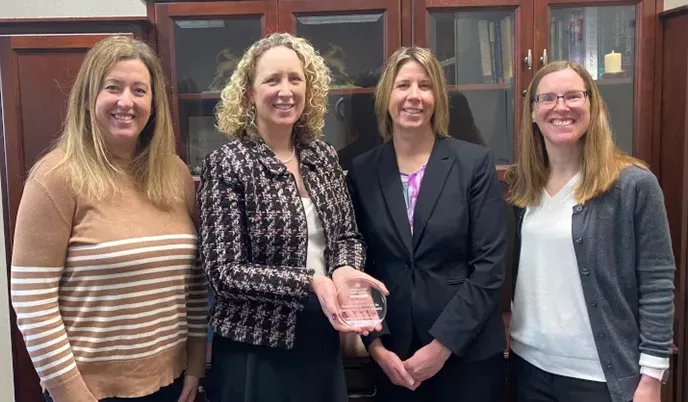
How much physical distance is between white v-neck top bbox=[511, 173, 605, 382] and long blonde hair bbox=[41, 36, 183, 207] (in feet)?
2.91

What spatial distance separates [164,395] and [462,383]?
72 cm

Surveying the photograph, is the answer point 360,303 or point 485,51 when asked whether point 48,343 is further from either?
point 485,51

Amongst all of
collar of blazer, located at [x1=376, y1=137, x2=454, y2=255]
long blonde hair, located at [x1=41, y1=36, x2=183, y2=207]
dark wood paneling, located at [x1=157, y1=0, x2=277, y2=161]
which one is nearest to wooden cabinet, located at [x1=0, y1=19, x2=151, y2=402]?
dark wood paneling, located at [x1=157, y1=0, x2=277, y2=161]

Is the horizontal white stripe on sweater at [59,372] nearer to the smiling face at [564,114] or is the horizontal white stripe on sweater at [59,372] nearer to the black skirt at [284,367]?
the black skirt at [284,367]

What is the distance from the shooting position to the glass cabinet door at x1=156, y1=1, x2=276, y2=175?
1.76 meters

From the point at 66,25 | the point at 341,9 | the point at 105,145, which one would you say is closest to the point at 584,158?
the point at 341,9

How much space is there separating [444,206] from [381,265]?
227 mm

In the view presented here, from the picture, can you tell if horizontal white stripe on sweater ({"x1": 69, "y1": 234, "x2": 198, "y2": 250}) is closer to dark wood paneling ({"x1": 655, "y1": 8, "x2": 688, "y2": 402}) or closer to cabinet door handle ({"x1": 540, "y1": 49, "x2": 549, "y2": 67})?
cabinet door handle ({"x1": 540, "y1": 49, "x2": 549, "y2": 67})

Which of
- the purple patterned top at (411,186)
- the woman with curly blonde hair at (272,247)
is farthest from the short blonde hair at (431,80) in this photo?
the woman with curly blonde hair at (272,247)

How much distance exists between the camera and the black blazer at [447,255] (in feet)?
4.59

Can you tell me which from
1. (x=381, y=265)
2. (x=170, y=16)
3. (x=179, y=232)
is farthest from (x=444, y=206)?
(x=170, y=16)

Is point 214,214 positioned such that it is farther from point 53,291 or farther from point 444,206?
point 444,206


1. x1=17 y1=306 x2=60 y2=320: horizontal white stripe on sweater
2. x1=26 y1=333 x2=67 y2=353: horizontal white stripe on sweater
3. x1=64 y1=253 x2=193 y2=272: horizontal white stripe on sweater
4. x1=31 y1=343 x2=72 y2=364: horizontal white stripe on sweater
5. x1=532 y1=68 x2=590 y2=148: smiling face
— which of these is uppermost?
x1=532 y1=68 x2=590 y2=148: smiling face

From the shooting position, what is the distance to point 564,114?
1.38 metres
